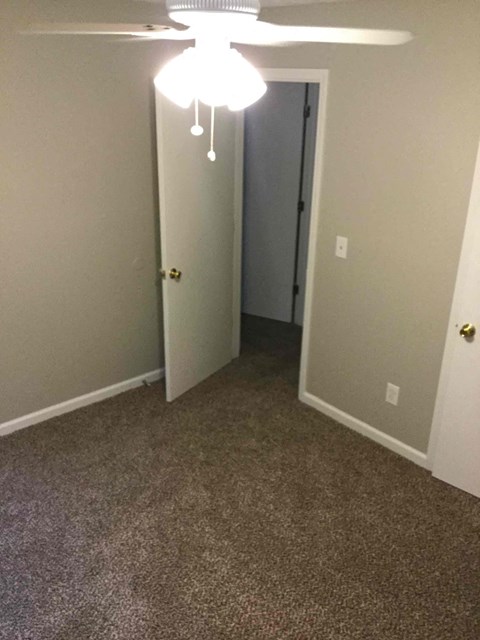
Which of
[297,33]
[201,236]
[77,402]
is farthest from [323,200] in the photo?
[77,402]

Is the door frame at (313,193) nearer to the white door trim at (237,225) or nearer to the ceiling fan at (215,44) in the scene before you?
the white door trim at (237,225)

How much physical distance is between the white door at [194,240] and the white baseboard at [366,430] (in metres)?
0.78

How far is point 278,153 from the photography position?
442cm

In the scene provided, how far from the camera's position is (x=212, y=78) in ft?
4.54

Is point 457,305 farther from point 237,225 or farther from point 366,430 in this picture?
point 237,225

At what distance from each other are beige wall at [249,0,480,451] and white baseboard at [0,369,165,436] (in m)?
1.24

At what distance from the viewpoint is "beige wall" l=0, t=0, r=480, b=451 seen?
8.35ft

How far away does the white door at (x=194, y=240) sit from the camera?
3109 mm

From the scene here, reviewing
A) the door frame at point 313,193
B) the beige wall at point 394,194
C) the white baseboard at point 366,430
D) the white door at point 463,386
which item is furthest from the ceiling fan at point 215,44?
the white baseboard at point 366,430

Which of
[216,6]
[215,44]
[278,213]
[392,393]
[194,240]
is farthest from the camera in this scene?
[278,213]

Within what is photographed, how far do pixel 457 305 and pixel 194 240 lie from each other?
158 centimetres

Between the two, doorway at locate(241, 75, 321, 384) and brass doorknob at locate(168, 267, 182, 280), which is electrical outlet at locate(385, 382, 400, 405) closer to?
doorway at locate(241, 75, 321, 384)

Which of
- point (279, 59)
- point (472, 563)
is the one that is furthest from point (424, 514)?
point (279, 59)

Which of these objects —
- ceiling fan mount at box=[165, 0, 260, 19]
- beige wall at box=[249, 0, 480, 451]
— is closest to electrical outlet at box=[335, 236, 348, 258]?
beige wall at box=[249, 0, 480, 451]
